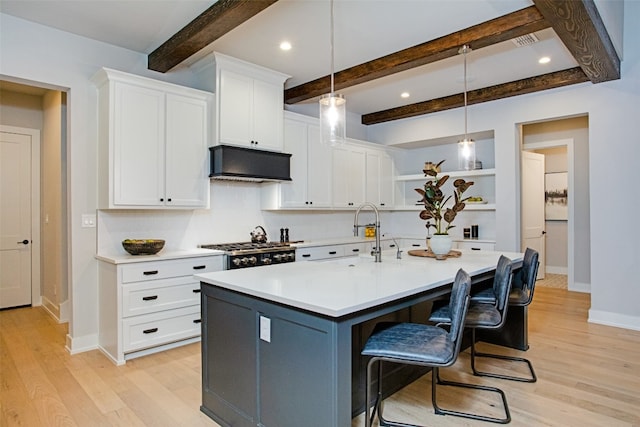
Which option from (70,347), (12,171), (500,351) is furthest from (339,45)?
(12,171)

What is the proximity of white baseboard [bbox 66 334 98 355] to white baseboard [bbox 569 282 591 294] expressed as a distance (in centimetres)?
640

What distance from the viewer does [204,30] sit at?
9.90 ft

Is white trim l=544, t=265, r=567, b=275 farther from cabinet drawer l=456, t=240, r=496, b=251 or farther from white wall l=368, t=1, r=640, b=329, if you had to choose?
white wall l=368, t=1, r=640, b=329

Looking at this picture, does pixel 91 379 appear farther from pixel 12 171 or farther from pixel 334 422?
pixel 12 171

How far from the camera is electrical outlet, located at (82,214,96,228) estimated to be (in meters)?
3.51

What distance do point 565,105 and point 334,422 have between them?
182 inches

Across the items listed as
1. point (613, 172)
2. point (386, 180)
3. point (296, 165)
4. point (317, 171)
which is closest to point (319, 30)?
point (296, 165)

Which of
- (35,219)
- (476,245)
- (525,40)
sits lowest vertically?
(476,245)

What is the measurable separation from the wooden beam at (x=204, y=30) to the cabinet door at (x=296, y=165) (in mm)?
1538

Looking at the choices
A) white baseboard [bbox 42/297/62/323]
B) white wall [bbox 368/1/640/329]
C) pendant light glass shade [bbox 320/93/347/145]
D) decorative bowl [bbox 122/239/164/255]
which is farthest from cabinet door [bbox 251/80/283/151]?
white wall [bbox 368/1/640/329]

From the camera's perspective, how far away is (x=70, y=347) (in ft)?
11.3

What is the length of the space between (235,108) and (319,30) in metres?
1.21

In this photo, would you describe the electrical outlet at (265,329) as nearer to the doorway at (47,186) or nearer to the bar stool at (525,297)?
the bar stool at (525,297)

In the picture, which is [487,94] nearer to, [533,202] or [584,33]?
[584,33]
